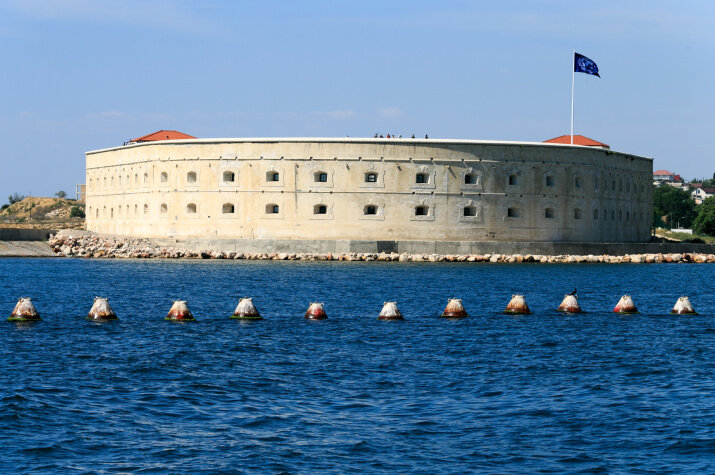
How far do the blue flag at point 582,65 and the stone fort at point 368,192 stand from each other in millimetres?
3386

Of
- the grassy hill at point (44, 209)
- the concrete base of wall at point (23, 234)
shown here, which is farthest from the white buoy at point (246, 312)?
the grassy hill at point (44, 209)

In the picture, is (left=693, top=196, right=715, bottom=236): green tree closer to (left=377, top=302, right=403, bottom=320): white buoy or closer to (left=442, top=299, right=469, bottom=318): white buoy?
(left=442, top=299, right=469, bottom=318): white buoy

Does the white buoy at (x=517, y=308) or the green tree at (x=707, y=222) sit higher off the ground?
the green tree at (x=707, y=222)

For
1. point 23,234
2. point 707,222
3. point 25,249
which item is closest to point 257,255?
point 25,249

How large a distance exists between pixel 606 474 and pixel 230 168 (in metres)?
35.2

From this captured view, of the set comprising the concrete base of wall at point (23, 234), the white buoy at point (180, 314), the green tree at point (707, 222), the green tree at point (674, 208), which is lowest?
the white buoy at point (180, 314)

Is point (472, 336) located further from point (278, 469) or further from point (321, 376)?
point (278, 469)

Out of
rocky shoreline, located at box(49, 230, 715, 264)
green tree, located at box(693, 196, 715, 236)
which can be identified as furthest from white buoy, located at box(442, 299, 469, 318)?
green tree, located at box(693, 196, 715, 236)

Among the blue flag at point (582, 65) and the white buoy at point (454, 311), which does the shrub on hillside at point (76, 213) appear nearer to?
the blue flag at point (582, 65)

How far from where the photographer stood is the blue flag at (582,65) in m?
43.8

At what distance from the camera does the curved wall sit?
41375 millimetres

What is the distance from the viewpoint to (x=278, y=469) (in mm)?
8430

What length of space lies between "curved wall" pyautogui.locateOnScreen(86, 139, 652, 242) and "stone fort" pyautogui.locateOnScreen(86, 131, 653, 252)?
0.04m

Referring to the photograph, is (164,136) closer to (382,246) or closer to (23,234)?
(23,234)
